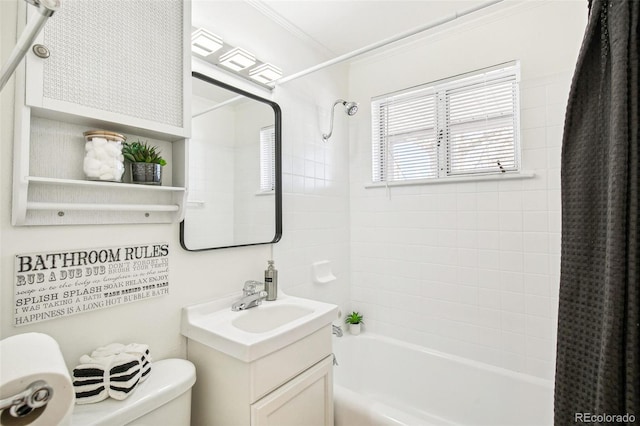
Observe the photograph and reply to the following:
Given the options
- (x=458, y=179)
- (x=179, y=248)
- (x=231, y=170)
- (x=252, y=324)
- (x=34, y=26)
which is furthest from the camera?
(x=458, y=179)

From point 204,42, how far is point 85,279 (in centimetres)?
112

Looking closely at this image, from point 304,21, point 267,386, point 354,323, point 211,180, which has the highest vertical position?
point 304,21

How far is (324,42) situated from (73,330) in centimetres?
214

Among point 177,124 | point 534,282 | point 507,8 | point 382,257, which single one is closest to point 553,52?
point 507,8

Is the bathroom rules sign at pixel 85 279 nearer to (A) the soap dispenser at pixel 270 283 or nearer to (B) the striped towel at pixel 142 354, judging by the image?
(B) the striped towel at pixel 142 354

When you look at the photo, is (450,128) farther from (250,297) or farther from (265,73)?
(250,297)

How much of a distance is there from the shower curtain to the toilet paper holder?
122 centimetres

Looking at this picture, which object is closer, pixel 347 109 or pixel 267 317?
pixel 267 317

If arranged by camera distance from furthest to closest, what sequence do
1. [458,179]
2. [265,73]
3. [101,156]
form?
[458,179] < [265,73] < [101,156]

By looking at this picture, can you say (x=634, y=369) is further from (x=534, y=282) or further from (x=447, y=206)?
(x=447, y=206)

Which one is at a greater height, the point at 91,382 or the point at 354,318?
the point at 91,382

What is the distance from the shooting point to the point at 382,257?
240 cm

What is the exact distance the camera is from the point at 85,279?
1.11m

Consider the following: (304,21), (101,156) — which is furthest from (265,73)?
(101,156)
